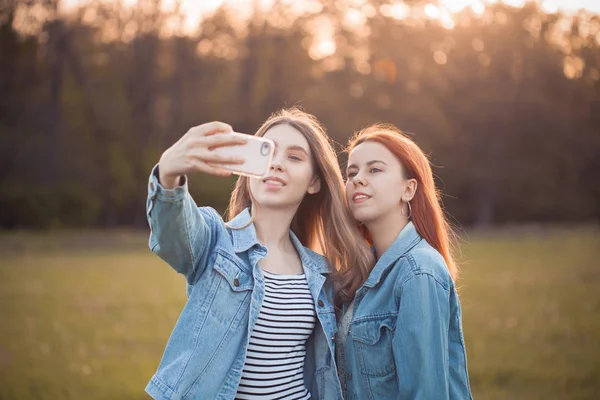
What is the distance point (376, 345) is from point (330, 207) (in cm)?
106

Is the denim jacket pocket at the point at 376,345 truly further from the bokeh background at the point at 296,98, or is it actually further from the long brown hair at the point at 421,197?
the bokeh background at the point at 296,98

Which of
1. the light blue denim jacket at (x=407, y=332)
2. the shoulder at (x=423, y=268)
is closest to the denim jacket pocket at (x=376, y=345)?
the light blue denim jacket at (x=407, y=332)

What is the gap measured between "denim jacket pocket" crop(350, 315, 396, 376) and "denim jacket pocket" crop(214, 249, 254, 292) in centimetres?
72

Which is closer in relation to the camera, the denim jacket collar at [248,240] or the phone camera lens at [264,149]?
the phone camera lens at [264,149]

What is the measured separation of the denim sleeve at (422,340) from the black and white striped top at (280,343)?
60 centimetres

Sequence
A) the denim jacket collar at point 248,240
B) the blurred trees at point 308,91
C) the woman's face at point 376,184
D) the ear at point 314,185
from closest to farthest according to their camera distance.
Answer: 1. the denim jacket collar at point 248,240
2. the woman's face at point 376,184
3. the ear at point 314,185
4. the blurred trees at point 308,91

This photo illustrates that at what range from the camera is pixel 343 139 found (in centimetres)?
3719

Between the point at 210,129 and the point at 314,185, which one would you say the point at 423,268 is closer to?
the point at 314,185

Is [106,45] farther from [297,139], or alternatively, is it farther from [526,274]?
[297,139]

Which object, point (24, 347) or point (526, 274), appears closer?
point (24, 347)

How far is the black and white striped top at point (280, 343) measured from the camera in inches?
130

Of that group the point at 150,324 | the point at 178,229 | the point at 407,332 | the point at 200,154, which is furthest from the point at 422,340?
the point at 150,324

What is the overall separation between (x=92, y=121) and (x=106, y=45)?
477 cm

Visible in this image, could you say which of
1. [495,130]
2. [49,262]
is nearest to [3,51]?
[49,262]
